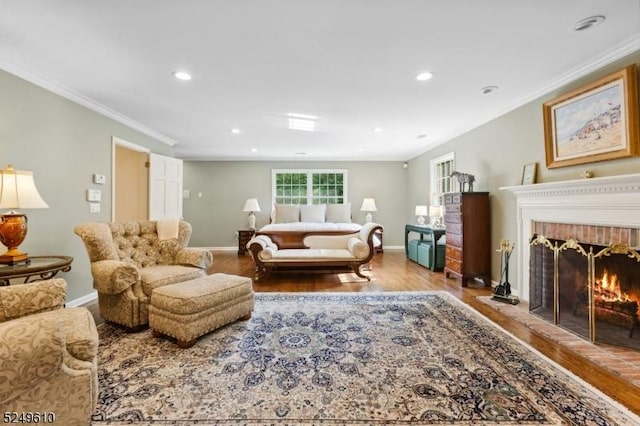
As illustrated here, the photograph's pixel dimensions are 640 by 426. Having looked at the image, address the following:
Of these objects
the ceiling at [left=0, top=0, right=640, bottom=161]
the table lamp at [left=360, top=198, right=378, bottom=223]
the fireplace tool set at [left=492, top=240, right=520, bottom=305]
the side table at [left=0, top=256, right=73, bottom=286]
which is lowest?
the fireplace tool set at [left=492, top=240, right=520, bottom=305]

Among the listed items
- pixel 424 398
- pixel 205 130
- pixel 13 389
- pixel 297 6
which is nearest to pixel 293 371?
pixel 424 398

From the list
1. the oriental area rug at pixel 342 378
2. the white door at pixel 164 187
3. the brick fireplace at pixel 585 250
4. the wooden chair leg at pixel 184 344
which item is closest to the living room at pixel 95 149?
the brick fireplace at pixel 585 250

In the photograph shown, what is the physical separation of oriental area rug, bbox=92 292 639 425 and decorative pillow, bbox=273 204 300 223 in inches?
162

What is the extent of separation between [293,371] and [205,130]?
13.6 ft

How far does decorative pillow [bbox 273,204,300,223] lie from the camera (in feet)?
22.0

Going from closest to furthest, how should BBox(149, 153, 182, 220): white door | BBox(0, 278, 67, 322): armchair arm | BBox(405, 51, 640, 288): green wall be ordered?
BBox(0, 278, 67, 322): armchair arm, BBox(405, 51, 640, 288): green wall, BBox(149, 153, 182, 220): white door

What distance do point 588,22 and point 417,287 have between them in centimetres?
309

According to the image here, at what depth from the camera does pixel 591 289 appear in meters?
2.28

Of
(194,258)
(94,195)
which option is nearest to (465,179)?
(194,258)

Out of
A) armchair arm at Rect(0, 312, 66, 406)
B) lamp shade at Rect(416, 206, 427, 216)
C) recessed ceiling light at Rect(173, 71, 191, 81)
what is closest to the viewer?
armchair arm at Rect(0, 312, 66, 406)

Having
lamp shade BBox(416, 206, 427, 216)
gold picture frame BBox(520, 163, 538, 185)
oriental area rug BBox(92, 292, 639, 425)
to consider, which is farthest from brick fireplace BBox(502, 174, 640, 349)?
lamp shade BBox(416, 206, 427, 216)

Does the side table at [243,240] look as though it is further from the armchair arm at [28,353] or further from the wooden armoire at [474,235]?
the armchair arm at [28,353]

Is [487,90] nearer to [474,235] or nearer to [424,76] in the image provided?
[424,76]

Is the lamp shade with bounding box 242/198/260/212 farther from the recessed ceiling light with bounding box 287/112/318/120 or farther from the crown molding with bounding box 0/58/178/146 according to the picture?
the recessed ceiling light with bounding box 287/112/318/120
